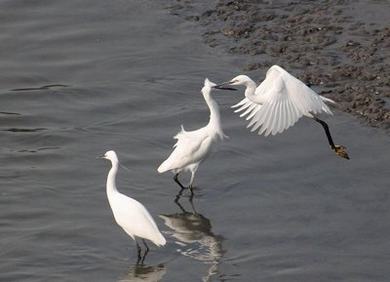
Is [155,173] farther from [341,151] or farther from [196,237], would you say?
[341,151]

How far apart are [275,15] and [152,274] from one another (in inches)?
271

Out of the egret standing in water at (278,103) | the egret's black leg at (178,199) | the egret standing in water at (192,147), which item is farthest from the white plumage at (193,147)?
the egret standing in water at (278,103)

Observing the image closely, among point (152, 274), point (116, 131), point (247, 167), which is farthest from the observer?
point (116, 131)

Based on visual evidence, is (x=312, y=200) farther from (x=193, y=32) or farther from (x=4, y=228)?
(x=193, y=32)

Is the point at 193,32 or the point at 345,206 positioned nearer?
the point at 345,206

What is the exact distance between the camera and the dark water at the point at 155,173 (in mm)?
10891

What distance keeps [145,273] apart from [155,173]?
2.50 metres

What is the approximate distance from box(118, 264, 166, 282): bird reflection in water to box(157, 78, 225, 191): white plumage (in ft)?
6.94

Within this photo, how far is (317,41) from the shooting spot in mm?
15672

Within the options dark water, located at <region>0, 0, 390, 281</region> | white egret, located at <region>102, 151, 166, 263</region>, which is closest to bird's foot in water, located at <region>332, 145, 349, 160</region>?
dark water, located at <region>0, 0, 390, 281</region>

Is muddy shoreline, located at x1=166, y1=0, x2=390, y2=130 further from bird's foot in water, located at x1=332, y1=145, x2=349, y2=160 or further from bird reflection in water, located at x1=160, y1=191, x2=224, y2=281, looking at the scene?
bird reflection in water, located at x1=160, y1=191, x2=224, y2=281

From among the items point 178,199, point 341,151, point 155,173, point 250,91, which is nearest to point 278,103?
point 250,91

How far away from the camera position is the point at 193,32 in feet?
55.1

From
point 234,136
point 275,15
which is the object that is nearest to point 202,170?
point 234,136
